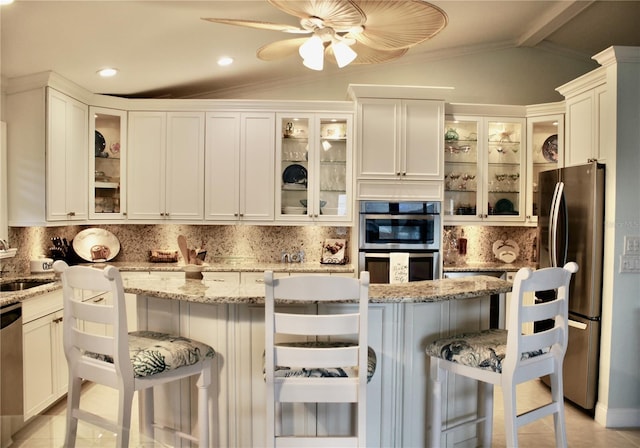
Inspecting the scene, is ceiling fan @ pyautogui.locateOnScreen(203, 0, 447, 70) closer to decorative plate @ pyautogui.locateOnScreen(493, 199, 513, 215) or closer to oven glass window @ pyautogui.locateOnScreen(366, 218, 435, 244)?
oven glass window @ pyautogui.locateOnScreen(366, 218, 435, 244)

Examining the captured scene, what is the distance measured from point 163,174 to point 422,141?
249 centimetres

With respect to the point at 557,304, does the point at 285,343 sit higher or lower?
lower

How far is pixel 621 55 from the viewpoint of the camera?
3.16m

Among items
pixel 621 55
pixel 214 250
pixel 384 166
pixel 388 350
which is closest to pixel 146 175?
pixel 214 250

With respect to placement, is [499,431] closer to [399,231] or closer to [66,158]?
[399,231]

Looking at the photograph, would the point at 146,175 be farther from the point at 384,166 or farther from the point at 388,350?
the point at 388,350

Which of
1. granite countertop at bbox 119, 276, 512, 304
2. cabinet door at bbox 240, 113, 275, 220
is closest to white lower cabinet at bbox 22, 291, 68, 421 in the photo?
granite countertop at bbox 119, 276, 512, 304

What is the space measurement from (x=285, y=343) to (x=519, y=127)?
366cm

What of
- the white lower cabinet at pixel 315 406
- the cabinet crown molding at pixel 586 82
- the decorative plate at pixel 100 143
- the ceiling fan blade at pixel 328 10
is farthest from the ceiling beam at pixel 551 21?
the decorative plate at pixel 100 143

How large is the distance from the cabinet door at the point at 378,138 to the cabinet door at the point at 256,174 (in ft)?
2.88

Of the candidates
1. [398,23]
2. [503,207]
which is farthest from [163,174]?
[503,207]

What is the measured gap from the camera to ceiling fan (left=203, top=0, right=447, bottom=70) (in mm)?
2152

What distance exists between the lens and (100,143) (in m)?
4.48

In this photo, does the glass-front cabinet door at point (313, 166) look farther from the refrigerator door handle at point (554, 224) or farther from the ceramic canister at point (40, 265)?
the ceramic canister at point (40, 265)
